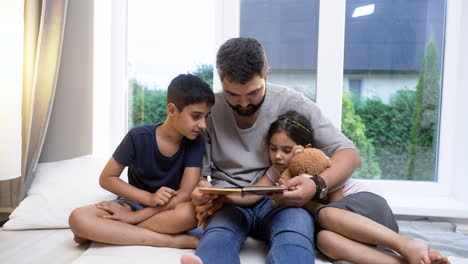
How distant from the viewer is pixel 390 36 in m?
2.04

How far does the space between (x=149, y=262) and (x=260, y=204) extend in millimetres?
465

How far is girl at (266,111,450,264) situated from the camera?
1022mm

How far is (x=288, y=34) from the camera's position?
6.80ft

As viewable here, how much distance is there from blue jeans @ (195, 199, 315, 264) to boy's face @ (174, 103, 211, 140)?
1.00 ft

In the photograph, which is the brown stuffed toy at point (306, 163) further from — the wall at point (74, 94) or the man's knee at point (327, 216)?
the wall at point (74, 94)

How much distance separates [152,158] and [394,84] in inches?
57.7

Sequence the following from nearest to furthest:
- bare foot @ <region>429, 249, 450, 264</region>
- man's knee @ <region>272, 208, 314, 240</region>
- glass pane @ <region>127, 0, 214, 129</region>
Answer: bare foot @ <region>429, 249, 450, 264</region> → man's knee @ <region>272, 208, 314, 240</region> → glass pane @ <region>127, 0, 214, 129</region>

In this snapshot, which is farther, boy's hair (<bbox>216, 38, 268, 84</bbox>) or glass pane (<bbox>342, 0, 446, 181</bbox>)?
glass pane (<bbox>342, 0, 446, 181</bbox>)

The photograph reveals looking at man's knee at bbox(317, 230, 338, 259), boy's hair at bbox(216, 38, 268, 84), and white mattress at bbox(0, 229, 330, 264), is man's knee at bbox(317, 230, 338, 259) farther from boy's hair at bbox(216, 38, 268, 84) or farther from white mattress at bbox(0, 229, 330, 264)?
boy's hair at bbox(216, 38, 268, 84)

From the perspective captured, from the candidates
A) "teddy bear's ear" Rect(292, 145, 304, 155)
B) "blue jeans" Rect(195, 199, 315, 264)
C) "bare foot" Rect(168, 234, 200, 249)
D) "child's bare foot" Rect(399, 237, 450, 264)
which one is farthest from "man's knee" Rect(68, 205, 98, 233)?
"child's bare foot" Rect(399, 237, 450, 264)

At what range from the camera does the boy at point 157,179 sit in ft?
4.00

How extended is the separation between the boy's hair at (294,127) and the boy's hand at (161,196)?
0.42m

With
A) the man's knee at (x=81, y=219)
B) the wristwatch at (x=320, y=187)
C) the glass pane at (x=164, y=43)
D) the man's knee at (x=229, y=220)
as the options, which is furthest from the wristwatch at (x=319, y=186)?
the glass pane at (x=164, y=43)

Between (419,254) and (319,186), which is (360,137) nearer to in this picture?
(319,186)
